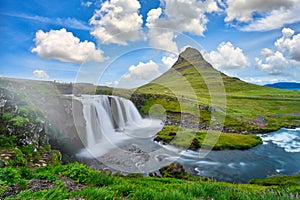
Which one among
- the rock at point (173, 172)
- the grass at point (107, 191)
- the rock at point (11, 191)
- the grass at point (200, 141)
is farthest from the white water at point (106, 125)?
the rock at point (11, 191)

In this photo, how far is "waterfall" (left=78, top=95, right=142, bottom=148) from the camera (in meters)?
27.1

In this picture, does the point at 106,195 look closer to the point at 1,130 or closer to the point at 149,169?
the point at 1,130

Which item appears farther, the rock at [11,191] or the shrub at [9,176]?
the shrub at [9,176]

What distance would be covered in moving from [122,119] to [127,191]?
30.8 m

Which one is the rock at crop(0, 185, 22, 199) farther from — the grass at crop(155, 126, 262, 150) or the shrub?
the grass at crop(155, 126, 262, 150)

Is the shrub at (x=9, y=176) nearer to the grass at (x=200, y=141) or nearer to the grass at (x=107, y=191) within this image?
the grass at (x=107, y=191)

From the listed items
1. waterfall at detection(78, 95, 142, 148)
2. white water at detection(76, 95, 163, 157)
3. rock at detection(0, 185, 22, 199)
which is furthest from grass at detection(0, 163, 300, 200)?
waterfall at detection(78, 95, 142, 148)

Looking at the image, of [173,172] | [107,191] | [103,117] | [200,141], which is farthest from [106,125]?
[107,191]

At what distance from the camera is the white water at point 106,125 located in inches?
1001

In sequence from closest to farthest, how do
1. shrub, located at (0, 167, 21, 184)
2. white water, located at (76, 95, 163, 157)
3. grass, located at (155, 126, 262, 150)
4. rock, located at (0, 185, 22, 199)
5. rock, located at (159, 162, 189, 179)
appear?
rock, located at (0, 185, 22, 199) < shrub, located at (0, 167, 21, 184) < rock, located at (159, 162, 189, 179) < white water, located at (76, 95, 163, 157) < grass, located at (155, 126, 262, 150)

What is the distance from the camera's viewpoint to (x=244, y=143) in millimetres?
33438

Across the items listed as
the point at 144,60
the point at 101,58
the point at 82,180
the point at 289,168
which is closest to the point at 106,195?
the point at 82,180

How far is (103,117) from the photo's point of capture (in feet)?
101

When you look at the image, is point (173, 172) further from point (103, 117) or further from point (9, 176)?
point (103, 117)
